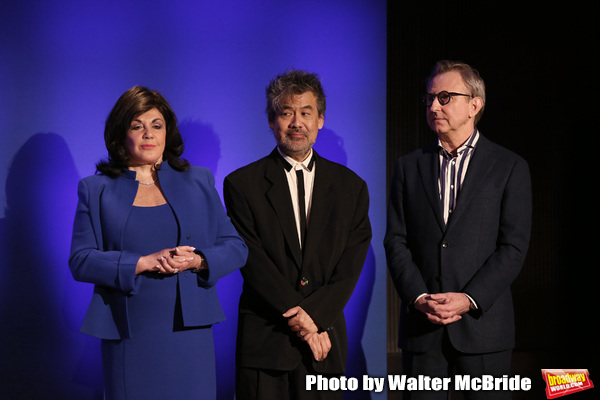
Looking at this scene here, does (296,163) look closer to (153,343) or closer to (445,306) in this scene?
(445,306)

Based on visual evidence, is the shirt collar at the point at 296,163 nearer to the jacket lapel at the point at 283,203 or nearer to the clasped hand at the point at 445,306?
the jacket lapel at the point at 283,203

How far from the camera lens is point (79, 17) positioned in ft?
11.2

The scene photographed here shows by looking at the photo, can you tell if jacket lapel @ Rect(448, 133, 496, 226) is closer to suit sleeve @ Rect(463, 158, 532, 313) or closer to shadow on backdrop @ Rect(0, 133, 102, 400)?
suit sleeve @ Rect(463, 158, 532, 313)

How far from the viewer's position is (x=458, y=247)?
2877 millimetres

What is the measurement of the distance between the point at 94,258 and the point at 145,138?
1.84 feet

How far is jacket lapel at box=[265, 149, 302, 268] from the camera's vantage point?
9.59ft

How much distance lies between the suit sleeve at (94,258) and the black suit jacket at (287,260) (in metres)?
0.59

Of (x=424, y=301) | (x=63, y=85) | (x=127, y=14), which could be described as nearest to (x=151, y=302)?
(x=424, y=301)

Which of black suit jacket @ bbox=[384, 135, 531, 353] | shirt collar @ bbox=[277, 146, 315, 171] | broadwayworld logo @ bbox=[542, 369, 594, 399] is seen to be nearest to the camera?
black suit jacket @ bbox=[384, 135, 531, 353]

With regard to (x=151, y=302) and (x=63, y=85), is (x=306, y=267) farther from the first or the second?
(x=63, y=85)

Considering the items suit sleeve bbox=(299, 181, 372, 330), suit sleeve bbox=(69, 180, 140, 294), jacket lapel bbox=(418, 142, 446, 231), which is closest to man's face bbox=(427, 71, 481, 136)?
jacket lapel bbox=(418, 142, 446, 231)

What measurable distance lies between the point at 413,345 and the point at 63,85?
228 cm

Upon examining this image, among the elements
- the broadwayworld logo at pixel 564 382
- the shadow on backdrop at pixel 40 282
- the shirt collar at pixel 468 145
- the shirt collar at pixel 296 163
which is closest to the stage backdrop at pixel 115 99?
the shadow on backdrop at pixel 40 282

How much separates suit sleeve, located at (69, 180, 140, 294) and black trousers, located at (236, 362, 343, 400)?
718 mm
